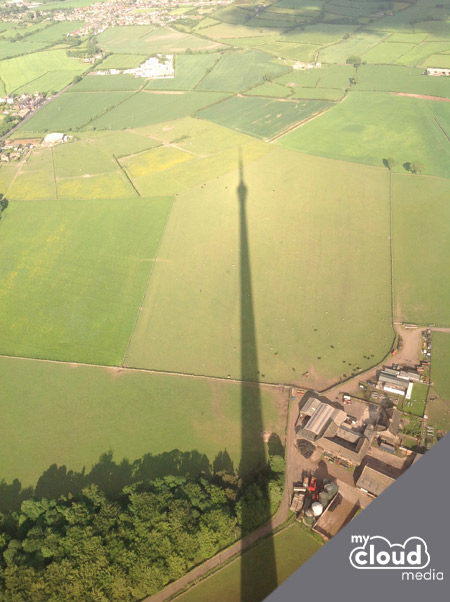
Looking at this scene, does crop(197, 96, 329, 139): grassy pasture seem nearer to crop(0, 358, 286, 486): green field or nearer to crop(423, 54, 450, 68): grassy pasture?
crop(423, 54, 450, 68): grassy pasture

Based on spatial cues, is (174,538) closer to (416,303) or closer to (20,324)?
(20,324)

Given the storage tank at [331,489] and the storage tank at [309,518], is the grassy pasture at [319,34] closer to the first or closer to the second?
the storage tank at [331,489]

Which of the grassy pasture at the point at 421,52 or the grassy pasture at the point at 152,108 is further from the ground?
the grassy pasture at the point at 421,52

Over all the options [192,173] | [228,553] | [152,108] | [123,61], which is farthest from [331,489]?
[123,61]

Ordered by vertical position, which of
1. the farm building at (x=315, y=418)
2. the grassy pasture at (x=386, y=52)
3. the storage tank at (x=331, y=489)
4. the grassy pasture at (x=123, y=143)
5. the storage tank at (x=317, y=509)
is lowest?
the storage tank at (x=317, y=509)

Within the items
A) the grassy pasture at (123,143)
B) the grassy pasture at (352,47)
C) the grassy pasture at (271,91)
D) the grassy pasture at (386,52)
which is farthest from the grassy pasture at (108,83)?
the grassy pasture at (386,52)

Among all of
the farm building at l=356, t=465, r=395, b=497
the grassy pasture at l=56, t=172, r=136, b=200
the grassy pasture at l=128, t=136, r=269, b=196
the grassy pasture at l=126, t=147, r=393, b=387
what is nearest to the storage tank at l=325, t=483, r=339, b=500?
the farm building at l=356, t=465, r=395, b=497

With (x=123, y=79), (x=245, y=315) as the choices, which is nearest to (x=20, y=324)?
(x=245, y=315)
